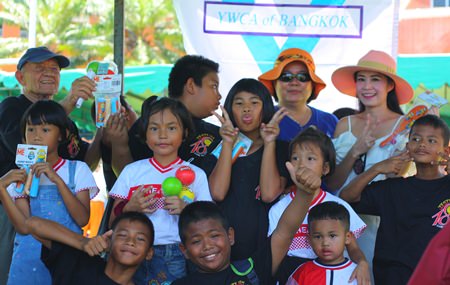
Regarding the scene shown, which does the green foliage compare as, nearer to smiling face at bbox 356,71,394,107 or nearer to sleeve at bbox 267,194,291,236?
smiling face at bbox 356,71,394,107

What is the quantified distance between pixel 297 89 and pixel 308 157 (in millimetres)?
907

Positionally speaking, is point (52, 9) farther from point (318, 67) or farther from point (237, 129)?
point (237, 129)

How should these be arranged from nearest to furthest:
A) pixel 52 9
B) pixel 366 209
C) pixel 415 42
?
pixel 366 209, pixel 415 42, pixel 52 9

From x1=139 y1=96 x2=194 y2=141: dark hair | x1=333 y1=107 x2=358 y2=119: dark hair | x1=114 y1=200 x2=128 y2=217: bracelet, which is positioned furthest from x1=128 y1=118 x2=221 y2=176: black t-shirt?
x1=333 y1=107 x2=358 y2=119: dark hair

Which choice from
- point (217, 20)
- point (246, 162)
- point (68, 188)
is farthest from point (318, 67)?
point (68, 188)

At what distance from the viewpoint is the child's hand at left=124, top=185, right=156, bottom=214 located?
368 cm

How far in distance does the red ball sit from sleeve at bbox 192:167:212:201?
0.23 feet

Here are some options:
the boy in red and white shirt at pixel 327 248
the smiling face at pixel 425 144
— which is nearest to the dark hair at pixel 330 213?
the boy in red and white shirt at pixel 327 248

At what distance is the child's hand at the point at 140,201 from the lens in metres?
3.68

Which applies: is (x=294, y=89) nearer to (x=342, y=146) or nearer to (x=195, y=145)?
(x=342, y=146)

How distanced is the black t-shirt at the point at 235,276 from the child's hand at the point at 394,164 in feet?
3.31

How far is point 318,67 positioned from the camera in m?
6.21

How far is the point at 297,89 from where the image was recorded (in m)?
4.80

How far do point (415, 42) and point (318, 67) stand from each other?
13.1 m
